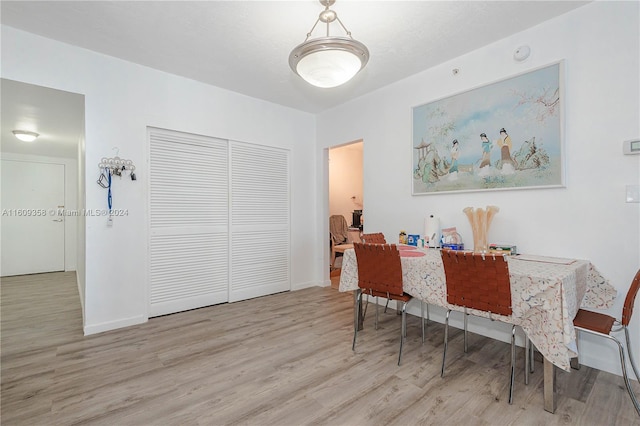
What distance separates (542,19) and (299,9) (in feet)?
6.58

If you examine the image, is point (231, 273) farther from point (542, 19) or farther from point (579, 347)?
point (542, 19)

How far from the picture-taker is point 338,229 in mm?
6590

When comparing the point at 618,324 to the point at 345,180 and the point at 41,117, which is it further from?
the point at 41,117

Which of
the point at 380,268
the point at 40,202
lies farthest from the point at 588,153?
the point at 40,202

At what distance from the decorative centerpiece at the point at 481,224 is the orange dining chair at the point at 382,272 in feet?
2.87

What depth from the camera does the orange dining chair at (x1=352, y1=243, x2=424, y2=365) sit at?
229 cm

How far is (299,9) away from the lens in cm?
223

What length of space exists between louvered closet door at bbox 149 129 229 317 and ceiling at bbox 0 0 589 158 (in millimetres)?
949

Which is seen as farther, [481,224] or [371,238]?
[371,238]

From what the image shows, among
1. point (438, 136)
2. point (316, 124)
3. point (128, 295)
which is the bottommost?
point (128, 295)

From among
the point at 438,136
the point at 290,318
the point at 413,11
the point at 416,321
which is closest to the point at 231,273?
the point at 290,318

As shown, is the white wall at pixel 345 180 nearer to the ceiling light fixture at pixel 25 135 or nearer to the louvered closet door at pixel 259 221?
the louvered closet door at pixel 259 221

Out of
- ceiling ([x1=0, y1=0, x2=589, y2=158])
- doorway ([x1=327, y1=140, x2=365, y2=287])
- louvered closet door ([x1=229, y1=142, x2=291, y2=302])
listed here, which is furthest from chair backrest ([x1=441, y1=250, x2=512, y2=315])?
doorway ([x1=327, y1=140, x2=365, y2=287])

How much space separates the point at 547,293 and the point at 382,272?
1.06 m
